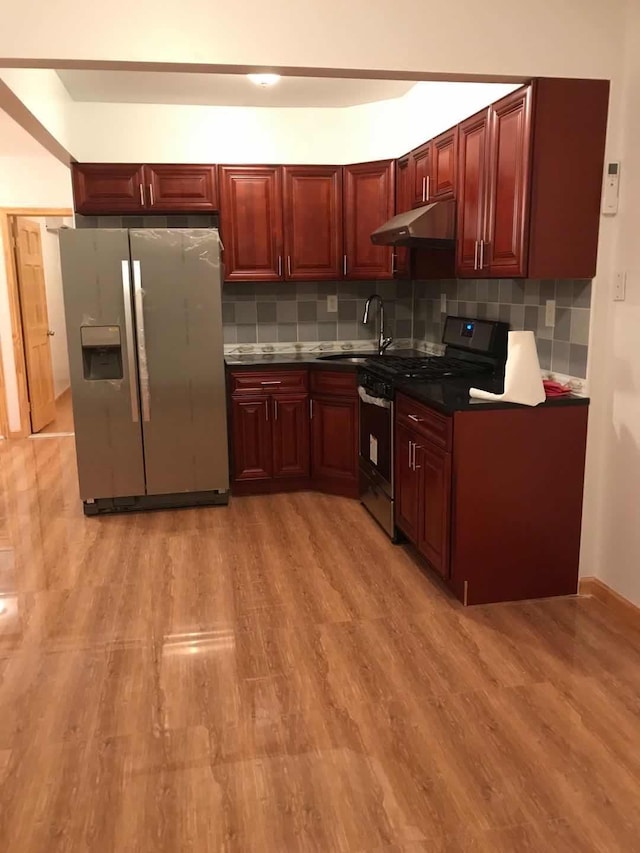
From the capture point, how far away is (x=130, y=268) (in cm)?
394

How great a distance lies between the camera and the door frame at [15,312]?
594cm

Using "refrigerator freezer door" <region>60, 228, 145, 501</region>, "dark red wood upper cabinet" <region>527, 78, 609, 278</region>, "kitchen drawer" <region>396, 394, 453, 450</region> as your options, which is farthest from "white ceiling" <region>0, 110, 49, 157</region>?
"dark red wood upper cabinet" <region>527, 78, 609, 278</region>

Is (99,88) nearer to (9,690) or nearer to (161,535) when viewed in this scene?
(161,535)

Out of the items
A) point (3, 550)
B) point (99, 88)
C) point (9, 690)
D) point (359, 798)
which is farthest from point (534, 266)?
point (3, 550)

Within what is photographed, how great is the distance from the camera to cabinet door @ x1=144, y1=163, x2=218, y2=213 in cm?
438

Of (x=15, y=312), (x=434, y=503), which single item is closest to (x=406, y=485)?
(x=434, y=503)

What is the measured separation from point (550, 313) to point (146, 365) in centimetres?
231

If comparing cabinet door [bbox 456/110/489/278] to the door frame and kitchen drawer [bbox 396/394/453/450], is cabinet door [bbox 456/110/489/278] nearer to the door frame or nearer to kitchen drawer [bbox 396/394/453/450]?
kitchen drawer [bbox 396/394/453/450]

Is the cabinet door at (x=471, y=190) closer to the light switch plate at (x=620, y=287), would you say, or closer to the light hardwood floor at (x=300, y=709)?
the light switch plate at (x=620, y=287)

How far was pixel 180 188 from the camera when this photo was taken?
441 centimetres

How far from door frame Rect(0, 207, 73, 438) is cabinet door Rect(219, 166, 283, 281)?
211 centimetres

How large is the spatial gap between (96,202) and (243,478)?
203cm

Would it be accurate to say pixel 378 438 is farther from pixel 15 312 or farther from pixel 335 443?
pixel 15 312

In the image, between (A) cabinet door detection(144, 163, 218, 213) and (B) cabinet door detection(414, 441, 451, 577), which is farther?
(A) cabinet door detection(144, 163, 218, 213)
